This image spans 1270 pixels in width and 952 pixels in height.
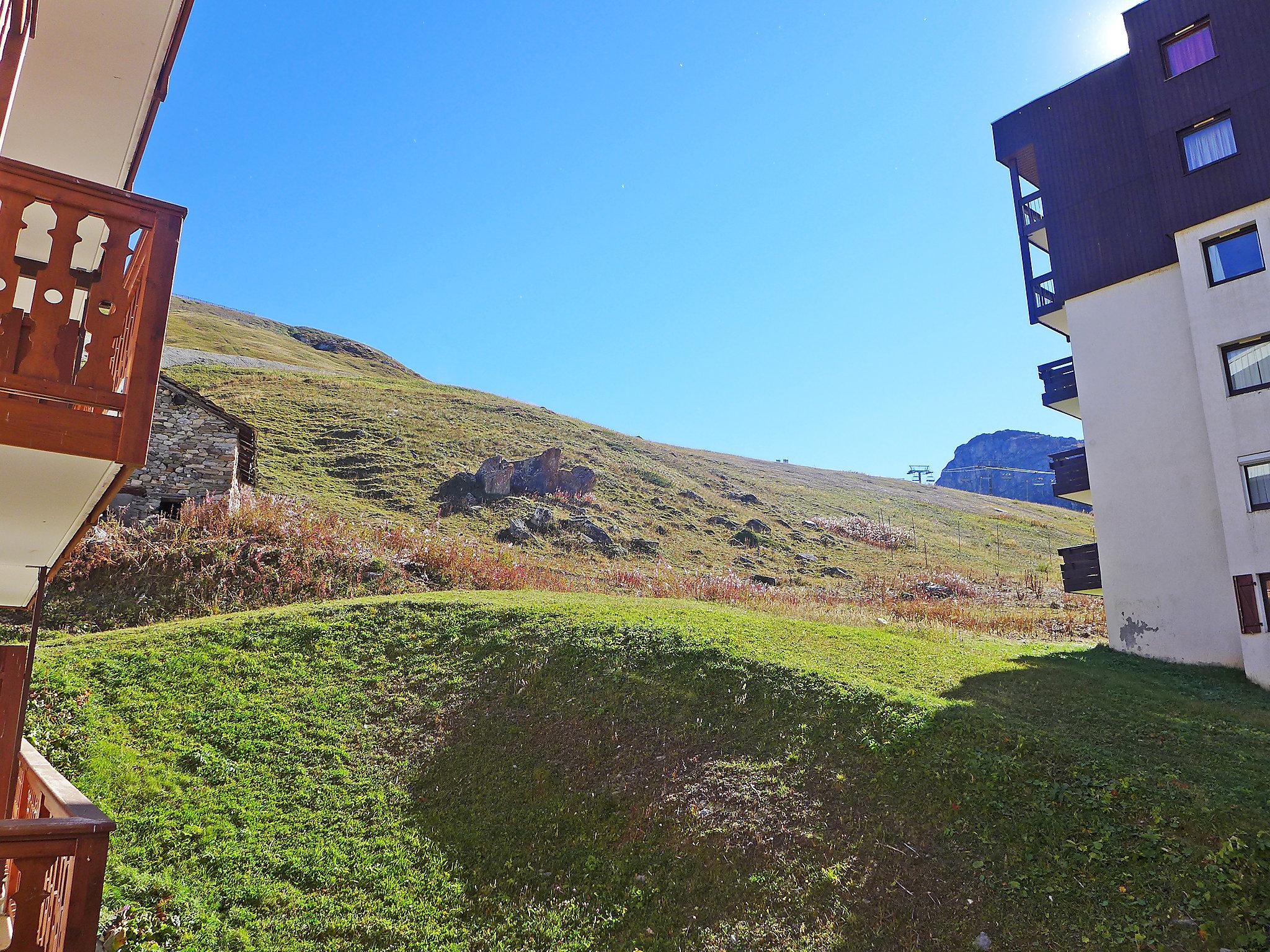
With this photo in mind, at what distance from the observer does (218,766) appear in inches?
401

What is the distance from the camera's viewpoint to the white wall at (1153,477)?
17453mm

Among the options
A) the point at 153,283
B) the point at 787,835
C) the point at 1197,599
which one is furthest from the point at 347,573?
the point at 1197,599

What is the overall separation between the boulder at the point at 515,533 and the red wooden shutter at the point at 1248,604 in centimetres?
2475

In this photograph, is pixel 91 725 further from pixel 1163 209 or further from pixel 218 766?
pixel 1163 209

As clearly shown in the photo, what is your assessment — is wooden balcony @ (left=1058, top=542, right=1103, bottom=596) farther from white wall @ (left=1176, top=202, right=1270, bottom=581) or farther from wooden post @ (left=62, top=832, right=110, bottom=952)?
wooden post @ (left=62, top=832, right=110, bottom=952)

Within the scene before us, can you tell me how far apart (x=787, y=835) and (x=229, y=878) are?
6361mm

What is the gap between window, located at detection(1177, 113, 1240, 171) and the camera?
17641 mm

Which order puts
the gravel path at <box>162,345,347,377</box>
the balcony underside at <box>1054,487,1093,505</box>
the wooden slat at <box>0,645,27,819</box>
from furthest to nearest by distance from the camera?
the gravel path at <box>162,345,347,377</box>
the balcony underside at <box>1054,487,1093,505</box>
the wooden slat at <box>0,645,27,819</box>

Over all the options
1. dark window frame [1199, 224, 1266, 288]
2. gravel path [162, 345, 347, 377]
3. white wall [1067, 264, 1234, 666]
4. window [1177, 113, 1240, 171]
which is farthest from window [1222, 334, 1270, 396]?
gravel path [162, 345, 347, 377]

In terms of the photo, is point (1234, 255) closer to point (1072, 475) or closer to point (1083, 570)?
point (1072, 475)

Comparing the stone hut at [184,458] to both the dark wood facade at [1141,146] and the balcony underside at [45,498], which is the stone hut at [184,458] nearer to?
the balcony underside at [45,498]

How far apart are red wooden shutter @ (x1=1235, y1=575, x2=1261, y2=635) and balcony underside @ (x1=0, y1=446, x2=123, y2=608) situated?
20.0m

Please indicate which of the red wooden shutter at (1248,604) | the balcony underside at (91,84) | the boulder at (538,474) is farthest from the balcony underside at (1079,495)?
the boulder at (538,474)

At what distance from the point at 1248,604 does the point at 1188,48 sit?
14077mm
